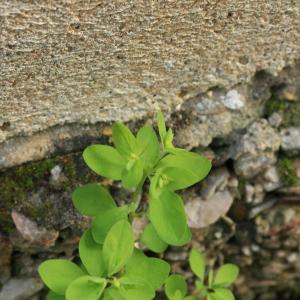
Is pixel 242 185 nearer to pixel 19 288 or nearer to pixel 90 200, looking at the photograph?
pixel 90 200

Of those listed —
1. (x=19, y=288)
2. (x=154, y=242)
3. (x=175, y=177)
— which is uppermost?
(x=175, y=177)

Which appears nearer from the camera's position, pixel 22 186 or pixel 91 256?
pixel 91 256

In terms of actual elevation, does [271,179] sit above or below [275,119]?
below

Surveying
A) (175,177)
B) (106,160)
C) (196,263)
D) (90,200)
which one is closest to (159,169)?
(175,177)

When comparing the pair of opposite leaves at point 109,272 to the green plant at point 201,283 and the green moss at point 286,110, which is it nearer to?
the green plant at point 201,283

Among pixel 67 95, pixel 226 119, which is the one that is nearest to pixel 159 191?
pixel 67 95

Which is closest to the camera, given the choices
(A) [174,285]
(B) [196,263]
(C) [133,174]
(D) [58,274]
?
(C) [133,174]
